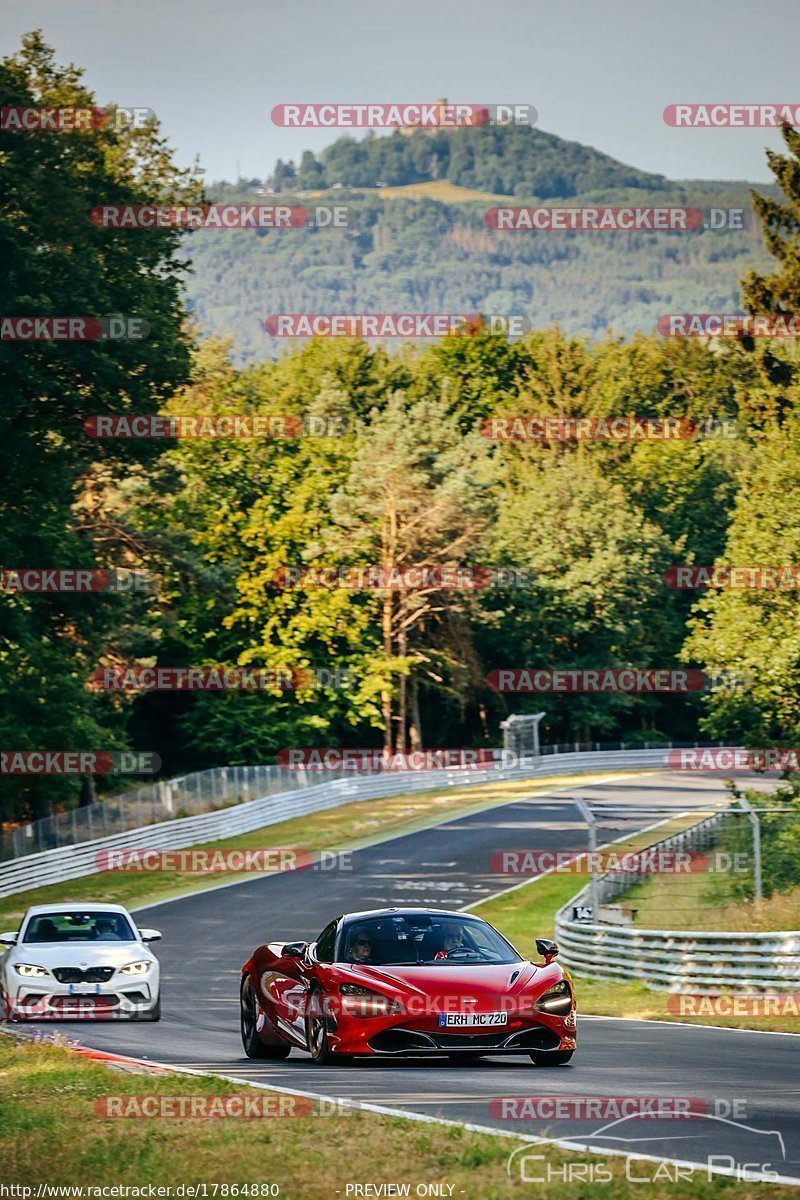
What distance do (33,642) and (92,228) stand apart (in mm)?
10201

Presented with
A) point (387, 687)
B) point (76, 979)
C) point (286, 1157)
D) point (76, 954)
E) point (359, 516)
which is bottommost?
point (76, 979)

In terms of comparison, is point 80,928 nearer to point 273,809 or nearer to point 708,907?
point 708,907

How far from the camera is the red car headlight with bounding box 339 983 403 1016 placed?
43.5 ft

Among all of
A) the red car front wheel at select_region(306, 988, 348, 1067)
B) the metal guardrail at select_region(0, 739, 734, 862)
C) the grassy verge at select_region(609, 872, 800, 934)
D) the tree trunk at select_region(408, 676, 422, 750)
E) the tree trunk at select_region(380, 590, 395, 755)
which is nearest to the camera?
the red car front wheel at select_region(306, 988, 348, 1067)

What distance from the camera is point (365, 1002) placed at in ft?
43.9

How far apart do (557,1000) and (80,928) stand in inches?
375

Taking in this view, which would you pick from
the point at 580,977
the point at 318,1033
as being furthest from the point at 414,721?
the point at 318,1033

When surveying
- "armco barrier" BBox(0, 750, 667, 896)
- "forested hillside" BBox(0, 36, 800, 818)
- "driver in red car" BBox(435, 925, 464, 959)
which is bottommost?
"armco barrier" BBox(0, 750, 667, 896)

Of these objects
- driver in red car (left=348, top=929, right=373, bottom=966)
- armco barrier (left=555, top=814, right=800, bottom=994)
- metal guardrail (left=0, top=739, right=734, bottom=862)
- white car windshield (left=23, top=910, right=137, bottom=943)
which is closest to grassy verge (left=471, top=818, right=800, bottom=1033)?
armco barrier (left=555, top=814, right=800, bottom=994)

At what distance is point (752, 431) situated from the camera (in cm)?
5203

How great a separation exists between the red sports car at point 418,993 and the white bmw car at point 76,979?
5.77 metres

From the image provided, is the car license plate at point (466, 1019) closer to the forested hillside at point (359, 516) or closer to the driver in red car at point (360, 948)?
the driver in red car at point (360, 948)

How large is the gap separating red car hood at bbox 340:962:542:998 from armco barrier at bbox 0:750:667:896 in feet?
98.7

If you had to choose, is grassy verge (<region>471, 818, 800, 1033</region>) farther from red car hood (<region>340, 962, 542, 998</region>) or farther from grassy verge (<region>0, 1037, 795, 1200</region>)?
grassy verge (<region>0, 1037, 795, 1200</region>)
